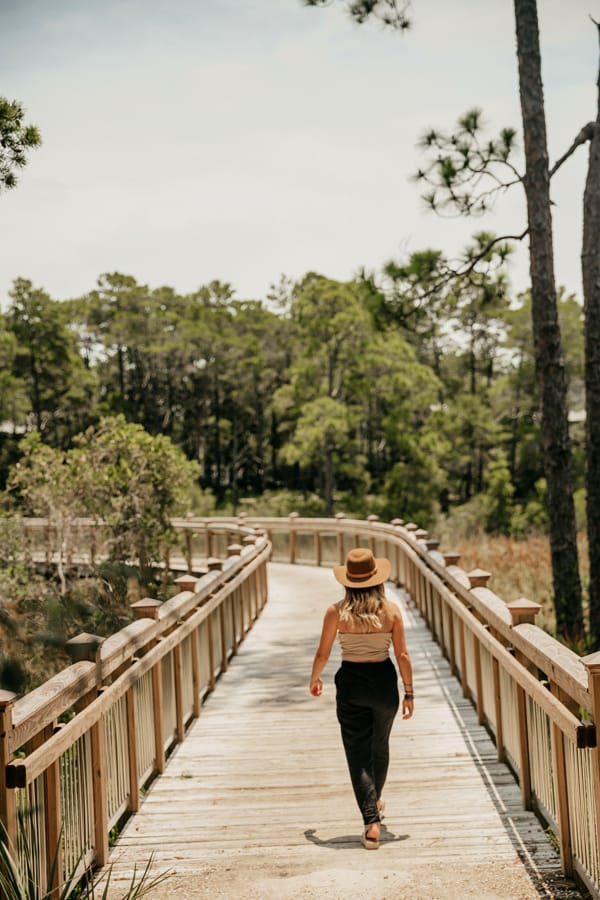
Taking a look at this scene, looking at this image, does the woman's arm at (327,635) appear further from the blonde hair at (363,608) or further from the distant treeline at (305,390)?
the distant treeline at (305,390)

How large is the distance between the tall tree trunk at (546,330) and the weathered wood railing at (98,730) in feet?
14.9

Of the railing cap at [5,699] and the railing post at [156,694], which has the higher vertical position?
the railing cap at [5,699]

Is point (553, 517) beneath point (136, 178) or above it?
beneath

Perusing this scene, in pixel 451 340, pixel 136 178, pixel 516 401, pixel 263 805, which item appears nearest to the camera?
pixel 263 805

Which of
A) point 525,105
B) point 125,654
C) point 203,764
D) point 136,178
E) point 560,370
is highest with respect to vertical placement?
point 136,178

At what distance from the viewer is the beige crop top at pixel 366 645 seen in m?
4.91

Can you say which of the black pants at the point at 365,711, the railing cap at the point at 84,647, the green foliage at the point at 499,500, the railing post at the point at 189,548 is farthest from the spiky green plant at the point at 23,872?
the green foliage at the point at 499,500

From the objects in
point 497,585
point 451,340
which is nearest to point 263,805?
point 497,585

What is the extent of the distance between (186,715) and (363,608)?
3.13m

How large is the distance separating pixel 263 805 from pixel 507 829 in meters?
1.45

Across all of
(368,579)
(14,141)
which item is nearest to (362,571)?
(368,579)

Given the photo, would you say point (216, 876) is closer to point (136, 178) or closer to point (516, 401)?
point (136, 178)

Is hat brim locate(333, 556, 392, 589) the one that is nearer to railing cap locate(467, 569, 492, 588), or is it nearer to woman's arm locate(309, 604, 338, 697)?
woman's arm locate(309, 604, 338, 697)

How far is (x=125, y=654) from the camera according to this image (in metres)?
5.22
